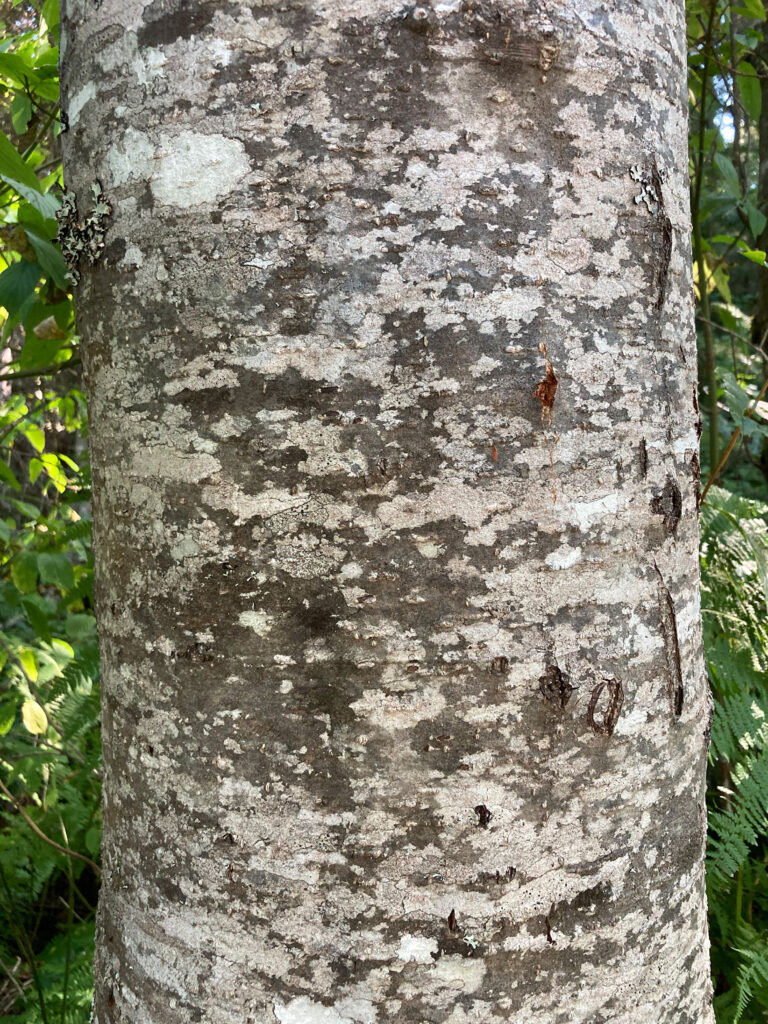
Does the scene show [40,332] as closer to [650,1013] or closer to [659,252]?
[659,252]

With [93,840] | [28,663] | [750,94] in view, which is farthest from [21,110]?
[750,94]

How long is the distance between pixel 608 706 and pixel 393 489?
358 mm

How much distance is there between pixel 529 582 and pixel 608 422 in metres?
0.21

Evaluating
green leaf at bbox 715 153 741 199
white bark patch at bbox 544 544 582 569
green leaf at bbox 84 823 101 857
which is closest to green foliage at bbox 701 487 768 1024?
green leaf at bbox 715 153 741 199

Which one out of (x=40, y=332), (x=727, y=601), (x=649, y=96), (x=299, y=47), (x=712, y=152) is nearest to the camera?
(x=299, y=47)

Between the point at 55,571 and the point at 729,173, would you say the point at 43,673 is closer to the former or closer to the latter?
the point at 55,571

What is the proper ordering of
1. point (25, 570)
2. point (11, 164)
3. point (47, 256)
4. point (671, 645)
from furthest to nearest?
1. point (25, 570)
2. point (47, 256)
3. point (11, 164)
4. point (671, 645)

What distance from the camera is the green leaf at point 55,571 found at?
7.38 feet

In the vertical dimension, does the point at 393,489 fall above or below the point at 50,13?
below

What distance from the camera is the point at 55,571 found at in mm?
2277

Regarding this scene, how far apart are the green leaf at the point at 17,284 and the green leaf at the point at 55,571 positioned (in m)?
1.01

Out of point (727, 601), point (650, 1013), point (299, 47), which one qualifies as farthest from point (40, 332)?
point (727, 601)

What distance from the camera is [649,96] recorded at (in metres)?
0.90

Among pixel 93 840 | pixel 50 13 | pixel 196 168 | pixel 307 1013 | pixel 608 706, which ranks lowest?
pixel 93 840
